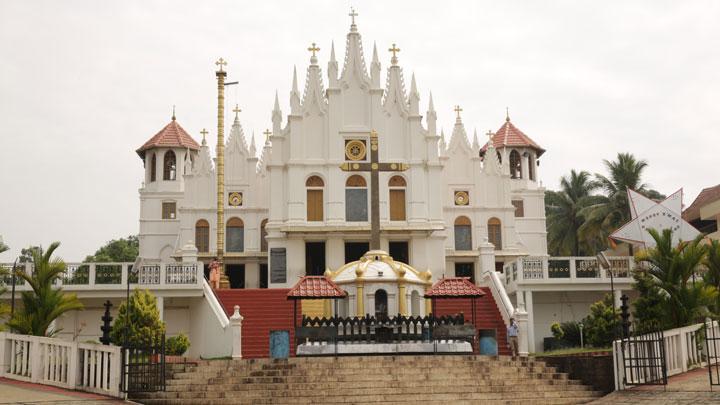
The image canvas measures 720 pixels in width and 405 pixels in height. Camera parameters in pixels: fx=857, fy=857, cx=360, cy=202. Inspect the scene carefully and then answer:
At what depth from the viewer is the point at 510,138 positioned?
180 ft

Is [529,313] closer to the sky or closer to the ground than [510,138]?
closer to the ground

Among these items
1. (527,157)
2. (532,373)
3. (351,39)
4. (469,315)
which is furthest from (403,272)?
(527,157)

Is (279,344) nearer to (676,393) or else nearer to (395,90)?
(676,393)

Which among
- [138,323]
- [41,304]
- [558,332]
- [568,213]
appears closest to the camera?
[41,304]

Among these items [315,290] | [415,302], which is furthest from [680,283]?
[315,290]

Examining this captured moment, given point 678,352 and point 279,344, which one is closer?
point 678,352

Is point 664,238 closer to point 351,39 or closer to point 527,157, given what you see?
point 351,39

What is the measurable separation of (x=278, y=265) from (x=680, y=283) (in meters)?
22.6

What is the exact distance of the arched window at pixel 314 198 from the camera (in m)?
44.5

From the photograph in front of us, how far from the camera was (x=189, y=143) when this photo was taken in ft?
179

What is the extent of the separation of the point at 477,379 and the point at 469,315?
12.6 meters

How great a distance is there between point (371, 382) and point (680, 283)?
10515mm

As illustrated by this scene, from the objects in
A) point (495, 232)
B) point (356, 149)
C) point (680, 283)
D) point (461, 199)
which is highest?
point (356, 149)

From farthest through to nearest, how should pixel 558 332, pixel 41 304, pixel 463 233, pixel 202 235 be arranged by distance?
1. pixel 463 233
2. pixel 202 235
3. pixel 558 332
4. pixel 41 304
